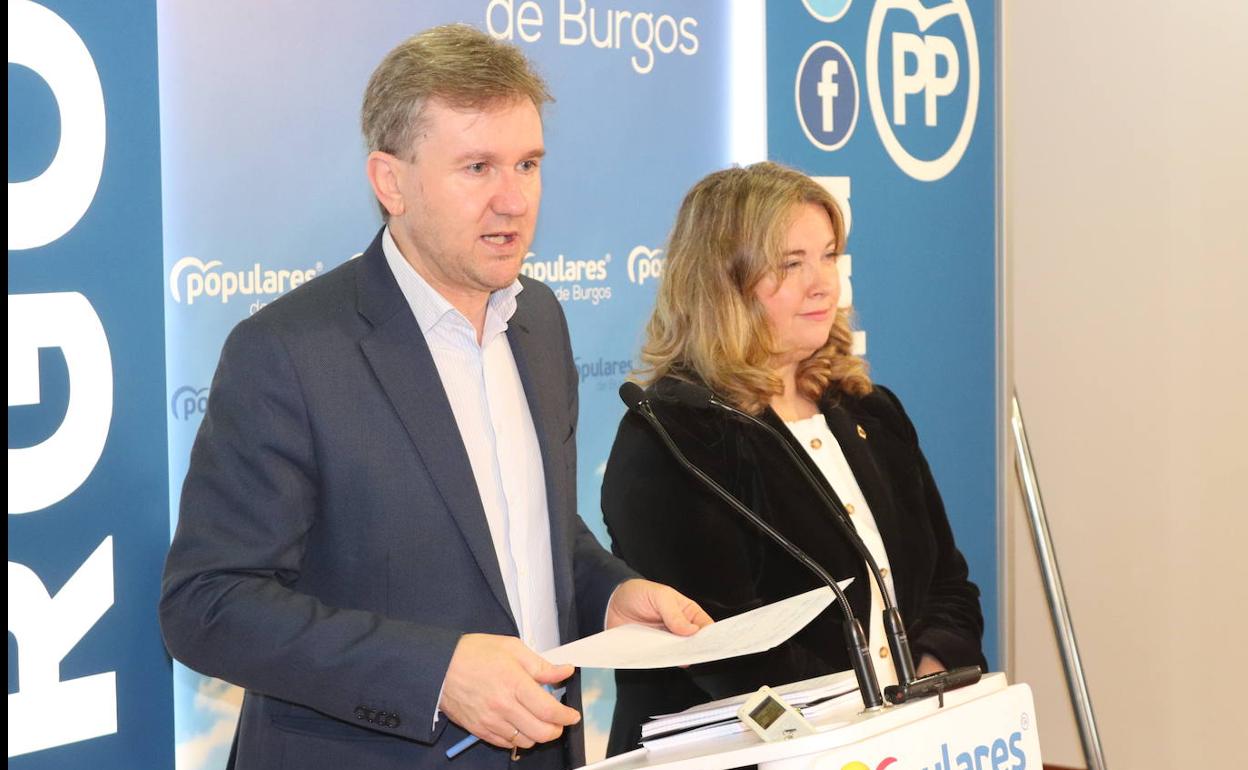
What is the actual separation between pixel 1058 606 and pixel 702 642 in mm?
2520

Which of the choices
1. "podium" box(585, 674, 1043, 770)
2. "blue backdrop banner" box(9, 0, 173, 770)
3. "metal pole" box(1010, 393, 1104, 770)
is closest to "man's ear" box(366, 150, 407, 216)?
"blue backdrop banner" box(9, 0, 173, 770)

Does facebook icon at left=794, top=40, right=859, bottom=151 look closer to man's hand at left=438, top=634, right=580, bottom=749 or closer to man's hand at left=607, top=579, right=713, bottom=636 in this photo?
Answer: man's hand at left=607, top=579, right=713, bottom=636

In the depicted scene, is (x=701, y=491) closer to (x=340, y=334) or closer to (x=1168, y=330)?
(x=340, y=334)

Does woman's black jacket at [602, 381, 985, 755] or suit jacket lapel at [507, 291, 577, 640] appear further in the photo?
woman's black jacket at [602, 381, 985, 755]

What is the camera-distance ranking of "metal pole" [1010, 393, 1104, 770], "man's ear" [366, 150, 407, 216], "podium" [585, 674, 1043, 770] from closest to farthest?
"podium" [585, 674, 1043, 770]
"man's ear" [366, 150, 407, 216]
"metal pole" [1010, 393, 1104, 770]

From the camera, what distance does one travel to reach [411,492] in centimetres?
188

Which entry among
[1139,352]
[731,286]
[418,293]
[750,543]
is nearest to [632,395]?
[418,293]

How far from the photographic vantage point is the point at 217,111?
2.43 m

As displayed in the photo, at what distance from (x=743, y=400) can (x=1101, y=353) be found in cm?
275

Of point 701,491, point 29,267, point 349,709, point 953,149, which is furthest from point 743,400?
point 953,149

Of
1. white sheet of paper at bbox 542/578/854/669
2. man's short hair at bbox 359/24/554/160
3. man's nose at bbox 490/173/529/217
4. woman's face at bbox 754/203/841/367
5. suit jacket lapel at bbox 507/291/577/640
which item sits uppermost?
man's short hair at bbox 359/24/554/160

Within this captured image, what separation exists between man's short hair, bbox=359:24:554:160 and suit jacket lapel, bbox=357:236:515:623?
0.73 ft

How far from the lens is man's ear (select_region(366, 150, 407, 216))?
6.49ft

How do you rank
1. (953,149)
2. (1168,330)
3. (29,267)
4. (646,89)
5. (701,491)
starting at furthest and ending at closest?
(1168,330) → (953,149) → (646,89) → (701,491) → (29,267)
